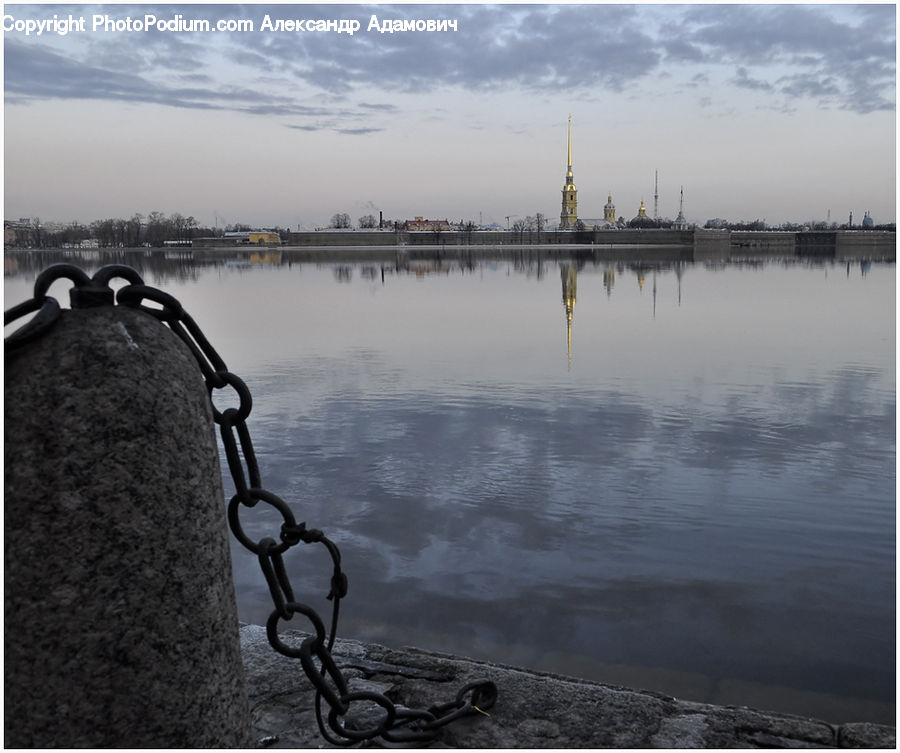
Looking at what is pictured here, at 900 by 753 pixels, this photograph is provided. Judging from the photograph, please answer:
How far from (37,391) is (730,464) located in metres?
6.42

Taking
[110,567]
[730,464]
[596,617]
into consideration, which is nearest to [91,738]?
[110,567]

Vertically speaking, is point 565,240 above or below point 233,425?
above

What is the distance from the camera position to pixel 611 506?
627 cm

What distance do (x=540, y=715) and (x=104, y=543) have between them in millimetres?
2021

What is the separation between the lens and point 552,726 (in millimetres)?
3137

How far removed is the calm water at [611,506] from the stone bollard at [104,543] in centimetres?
264

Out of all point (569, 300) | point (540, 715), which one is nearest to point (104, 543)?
point (540, 715)

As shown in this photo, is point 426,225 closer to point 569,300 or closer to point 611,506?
point 569,300

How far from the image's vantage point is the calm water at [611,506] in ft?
14.2

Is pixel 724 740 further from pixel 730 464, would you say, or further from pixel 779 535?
pixel 730 464

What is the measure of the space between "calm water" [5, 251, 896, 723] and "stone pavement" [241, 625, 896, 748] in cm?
64

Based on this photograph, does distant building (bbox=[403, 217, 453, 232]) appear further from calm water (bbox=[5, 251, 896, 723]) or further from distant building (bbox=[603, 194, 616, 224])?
calm water (bbox=[5, 251, 896, 723])

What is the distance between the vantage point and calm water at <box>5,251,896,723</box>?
432 centimetres

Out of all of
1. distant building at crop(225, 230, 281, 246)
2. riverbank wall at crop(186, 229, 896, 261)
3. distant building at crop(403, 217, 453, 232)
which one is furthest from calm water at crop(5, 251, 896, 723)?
distant building at crop(403, 217, 453, 232)
